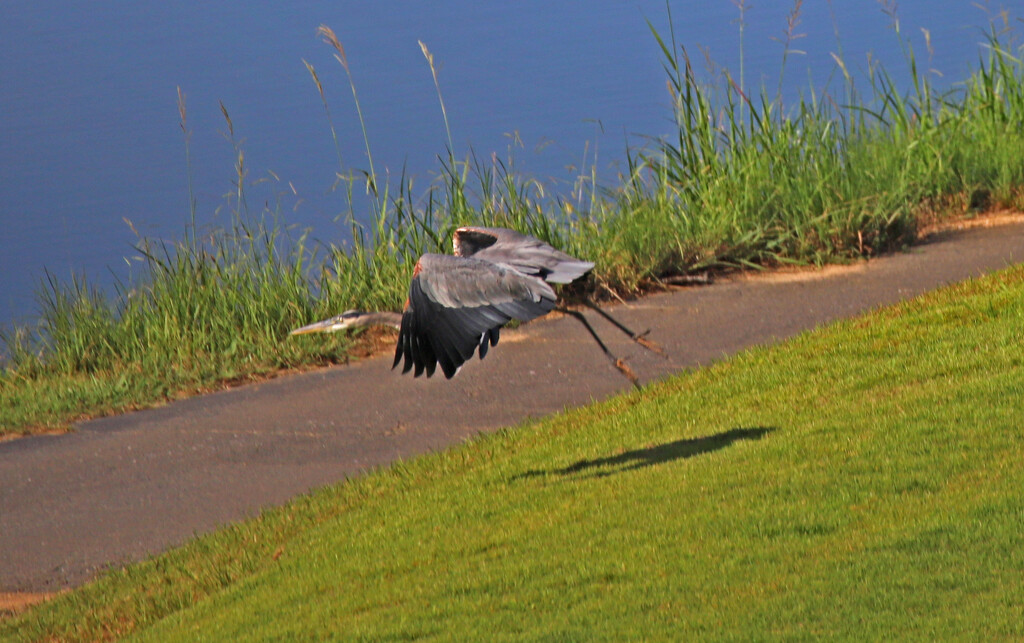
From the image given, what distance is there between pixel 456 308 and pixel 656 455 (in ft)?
3.77

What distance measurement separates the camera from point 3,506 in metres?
6.77

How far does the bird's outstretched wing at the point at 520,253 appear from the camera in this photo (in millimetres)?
6117

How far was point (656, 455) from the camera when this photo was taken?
6.02 meters

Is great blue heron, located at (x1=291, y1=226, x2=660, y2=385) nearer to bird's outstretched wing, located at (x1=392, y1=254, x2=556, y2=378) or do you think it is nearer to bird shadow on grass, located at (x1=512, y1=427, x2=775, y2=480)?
bird's outstretched wing, located at (x1=392, y1=254, x2=556, y2=378)

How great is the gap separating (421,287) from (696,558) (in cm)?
192

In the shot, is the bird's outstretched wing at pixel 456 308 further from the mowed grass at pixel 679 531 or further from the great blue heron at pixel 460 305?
the mowed grass at pixel 679 531

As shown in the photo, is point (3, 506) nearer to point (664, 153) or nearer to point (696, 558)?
point (696, 558)

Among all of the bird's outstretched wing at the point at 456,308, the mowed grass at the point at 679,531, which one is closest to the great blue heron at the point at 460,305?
the bird's outstretched wing at the point at 456,308

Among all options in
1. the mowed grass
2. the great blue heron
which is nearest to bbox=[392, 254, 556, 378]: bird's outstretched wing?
the great blue heron

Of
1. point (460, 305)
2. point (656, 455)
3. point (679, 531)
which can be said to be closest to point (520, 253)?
point (460, 305)

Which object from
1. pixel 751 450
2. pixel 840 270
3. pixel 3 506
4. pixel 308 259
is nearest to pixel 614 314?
pixel 840 270

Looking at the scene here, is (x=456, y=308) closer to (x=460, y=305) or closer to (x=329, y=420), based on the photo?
(x=460, y=305)

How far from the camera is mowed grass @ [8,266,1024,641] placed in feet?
13.4

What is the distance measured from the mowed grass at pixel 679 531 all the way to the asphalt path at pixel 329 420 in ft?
1.55
